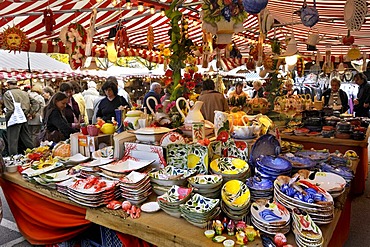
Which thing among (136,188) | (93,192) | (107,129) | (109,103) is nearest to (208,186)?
(136,188)

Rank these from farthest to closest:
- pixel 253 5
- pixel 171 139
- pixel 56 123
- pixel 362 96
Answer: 1. pixel 362 96
2. pixel 56 123
3. pixel 171 139
4. pixel 253 5

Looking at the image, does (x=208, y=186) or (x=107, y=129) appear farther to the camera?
(x=107, y=129)

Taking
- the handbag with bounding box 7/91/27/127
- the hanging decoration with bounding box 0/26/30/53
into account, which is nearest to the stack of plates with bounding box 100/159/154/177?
the hanging decoration with bounding box 0/26/30/53

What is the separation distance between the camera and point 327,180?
1.70 metres

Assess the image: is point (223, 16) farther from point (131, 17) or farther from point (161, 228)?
point (131, 17)

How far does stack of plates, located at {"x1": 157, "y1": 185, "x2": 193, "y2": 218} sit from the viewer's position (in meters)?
1.52

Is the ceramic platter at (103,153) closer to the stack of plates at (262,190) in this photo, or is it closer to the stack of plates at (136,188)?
the stack of plates at (136,188)

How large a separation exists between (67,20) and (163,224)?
447 centimetres

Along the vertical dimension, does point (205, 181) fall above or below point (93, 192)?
above

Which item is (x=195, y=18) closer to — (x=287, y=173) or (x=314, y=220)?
(x=287, y=173)

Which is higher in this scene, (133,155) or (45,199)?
(133,155)

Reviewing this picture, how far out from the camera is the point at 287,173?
166cm

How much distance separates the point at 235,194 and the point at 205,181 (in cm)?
19

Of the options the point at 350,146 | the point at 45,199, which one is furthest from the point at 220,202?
the point at 350,146
